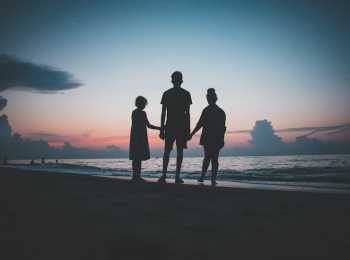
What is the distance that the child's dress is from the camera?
27.8ft

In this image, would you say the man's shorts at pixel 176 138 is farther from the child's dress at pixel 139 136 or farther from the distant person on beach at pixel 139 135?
the child's dress at pixel 139 136

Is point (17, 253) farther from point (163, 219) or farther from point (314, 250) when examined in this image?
point (314, 250)

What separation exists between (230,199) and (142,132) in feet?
15.6

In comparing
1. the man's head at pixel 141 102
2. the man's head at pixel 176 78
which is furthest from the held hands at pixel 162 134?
the man's head at pixel 141 102

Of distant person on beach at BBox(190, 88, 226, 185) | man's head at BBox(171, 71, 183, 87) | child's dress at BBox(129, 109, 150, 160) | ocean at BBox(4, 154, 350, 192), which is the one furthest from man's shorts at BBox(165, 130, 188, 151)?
ocean at BBox(4, 154, 350, 192)

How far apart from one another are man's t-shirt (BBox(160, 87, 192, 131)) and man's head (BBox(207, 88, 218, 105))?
2.86ft

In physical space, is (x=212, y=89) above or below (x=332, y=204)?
above

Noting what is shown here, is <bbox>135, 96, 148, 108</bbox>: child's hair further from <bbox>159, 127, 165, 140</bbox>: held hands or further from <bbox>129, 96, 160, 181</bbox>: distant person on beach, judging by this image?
<bbox>159, 127, 165, 140</bbox>: held hands

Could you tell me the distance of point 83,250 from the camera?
6.25 ft

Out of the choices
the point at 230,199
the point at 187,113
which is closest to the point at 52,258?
the point at 230,199

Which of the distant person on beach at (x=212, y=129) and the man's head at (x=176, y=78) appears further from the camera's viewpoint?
the distant person on beach at (x=212, y=129)

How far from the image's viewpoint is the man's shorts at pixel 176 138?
7.13m

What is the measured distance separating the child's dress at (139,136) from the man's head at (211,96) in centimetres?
216

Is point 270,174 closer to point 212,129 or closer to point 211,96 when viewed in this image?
point 212,129
